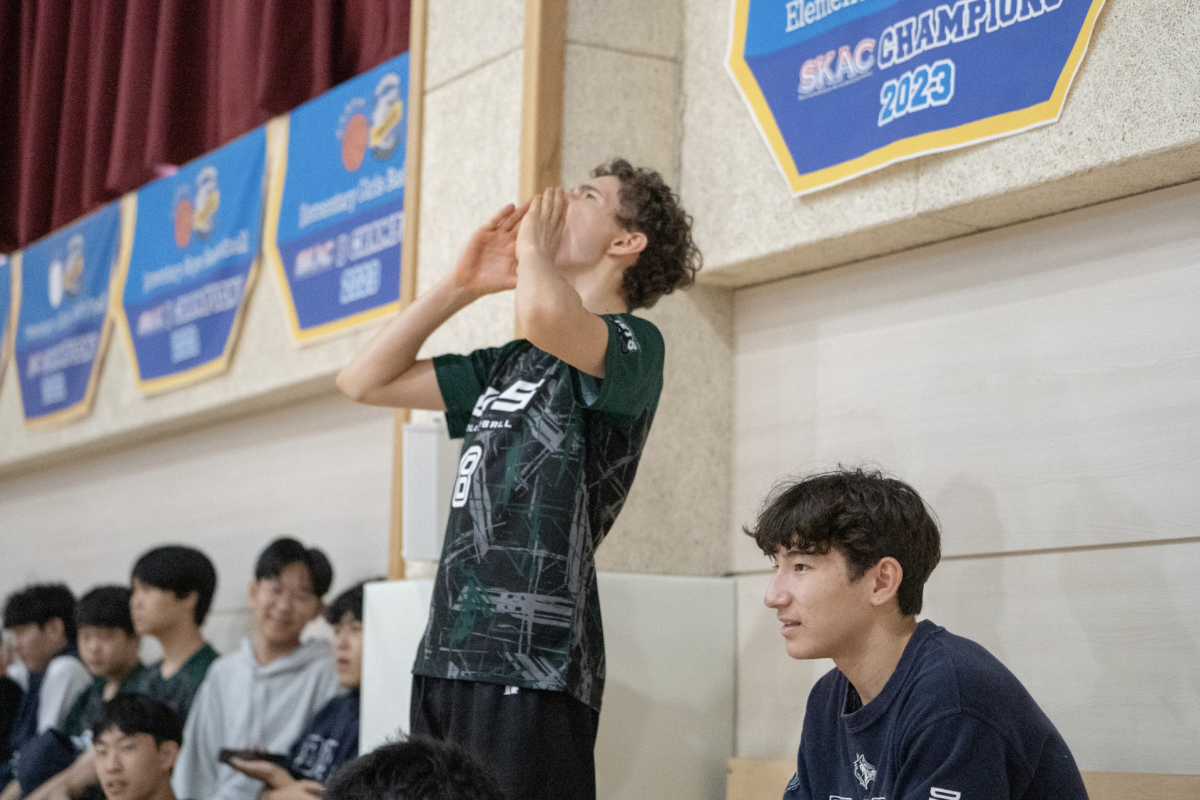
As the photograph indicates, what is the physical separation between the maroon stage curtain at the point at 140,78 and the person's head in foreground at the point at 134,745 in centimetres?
→ 210

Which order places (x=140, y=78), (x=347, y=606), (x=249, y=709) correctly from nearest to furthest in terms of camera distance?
(x=347, y=606) < (x=249, y=709) < (x=140, y=78)

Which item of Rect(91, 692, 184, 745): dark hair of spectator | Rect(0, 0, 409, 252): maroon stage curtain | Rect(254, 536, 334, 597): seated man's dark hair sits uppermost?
Rect(0, 0, 409, 252): maroon stage curtain

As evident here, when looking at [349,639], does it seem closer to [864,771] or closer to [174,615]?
[174,615]

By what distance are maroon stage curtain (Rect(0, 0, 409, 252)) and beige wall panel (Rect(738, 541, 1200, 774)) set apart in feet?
8.54

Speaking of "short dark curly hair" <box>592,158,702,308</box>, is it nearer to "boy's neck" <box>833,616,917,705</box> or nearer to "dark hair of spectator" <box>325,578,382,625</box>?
"boy's neck" <box>833,616,917,705</box>

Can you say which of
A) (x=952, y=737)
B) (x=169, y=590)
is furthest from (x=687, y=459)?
(x=169, y=590)

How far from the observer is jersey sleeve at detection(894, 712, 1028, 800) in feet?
5.17

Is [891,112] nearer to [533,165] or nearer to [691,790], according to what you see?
[533,165]

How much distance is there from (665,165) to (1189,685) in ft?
5.21

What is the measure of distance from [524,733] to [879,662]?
1.79ft

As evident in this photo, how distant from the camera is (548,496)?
2133mm

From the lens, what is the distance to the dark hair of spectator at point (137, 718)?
355cm

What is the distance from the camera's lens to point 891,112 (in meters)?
2.63

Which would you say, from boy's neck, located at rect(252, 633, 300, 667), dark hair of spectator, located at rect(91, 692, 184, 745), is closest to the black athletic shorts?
dark hair of spectator, located at rect(91, 692, 184, 745)
